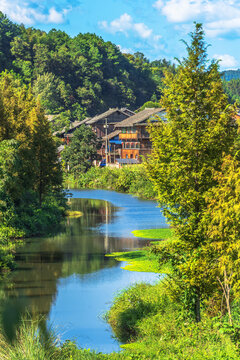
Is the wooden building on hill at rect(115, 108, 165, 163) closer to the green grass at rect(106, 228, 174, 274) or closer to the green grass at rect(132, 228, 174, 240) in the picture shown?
the green grass at rect(132, 228, 174, 240)

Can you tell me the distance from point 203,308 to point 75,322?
7161mm

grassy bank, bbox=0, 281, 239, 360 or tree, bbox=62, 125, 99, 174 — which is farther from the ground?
tree, bbox=62, 125, 99, 174

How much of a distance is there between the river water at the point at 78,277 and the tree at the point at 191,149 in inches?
219

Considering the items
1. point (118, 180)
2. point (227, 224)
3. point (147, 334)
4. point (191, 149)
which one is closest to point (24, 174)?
point (147, 334)

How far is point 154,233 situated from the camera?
162 ft

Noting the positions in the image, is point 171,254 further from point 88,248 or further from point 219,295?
point 88,248

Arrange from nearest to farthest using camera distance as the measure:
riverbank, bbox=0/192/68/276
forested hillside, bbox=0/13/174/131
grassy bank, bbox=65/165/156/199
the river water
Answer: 1. the river water
2. riverbank, bbox=0/192/68/276
3. grassy bank, bbox=65/165/156/199
4. forested hillside, bbox=0/13/174/131

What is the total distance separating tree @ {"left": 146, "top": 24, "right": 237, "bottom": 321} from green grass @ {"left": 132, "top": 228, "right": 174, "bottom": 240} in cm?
2589

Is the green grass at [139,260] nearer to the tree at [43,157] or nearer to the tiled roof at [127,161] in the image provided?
the tree at [43,157]

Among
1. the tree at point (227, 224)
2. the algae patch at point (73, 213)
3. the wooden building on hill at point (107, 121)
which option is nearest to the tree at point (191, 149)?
the tree at point (227, 224)

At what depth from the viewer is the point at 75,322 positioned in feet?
85.8

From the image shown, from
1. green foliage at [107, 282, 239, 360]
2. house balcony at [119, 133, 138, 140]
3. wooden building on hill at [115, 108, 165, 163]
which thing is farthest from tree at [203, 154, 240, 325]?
house balcony at [119, 133, 138, 140]

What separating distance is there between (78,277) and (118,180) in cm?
6140

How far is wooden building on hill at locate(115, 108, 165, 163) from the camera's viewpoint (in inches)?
4496
